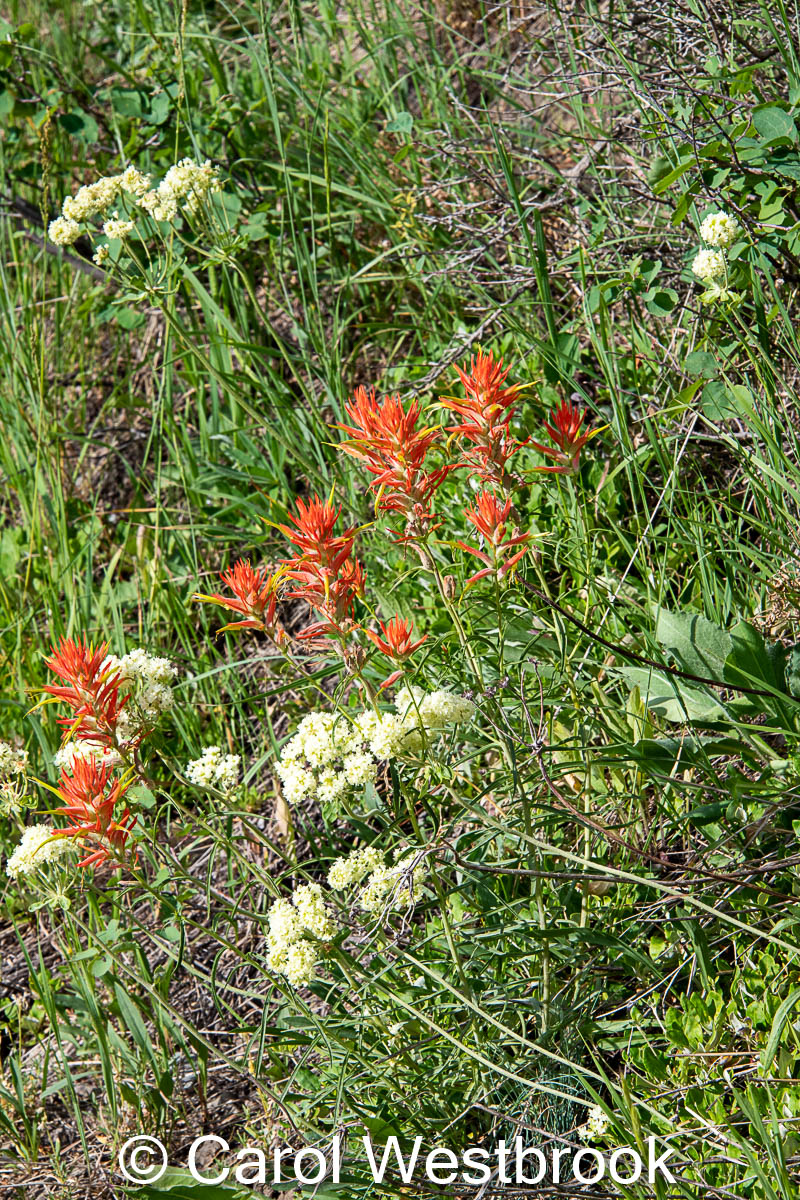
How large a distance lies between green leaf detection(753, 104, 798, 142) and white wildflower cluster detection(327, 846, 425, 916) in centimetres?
153

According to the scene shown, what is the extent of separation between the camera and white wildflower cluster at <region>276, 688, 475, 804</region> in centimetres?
141

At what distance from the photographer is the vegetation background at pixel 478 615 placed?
1660 millimetres

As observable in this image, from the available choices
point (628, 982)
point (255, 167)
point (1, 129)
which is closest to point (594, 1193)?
point (628, 982)

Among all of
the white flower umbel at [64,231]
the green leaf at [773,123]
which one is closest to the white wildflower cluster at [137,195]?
the white flower umbel at [64,231]

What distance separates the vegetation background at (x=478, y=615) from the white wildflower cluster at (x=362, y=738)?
0.10 metres

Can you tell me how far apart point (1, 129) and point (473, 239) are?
2.02m

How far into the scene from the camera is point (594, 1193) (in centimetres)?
148

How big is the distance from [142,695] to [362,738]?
36 cm

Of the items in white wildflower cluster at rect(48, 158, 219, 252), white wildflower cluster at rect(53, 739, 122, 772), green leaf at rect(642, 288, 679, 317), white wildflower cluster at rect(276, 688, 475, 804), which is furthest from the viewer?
green leaf at rect(642, 288, 679, 317)

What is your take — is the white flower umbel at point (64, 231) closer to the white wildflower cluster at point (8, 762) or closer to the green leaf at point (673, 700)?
the white wildflower cluster at point (8, 762)

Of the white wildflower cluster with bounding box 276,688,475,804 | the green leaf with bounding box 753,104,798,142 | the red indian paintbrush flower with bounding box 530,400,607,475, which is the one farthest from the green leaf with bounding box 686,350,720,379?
the white wildflower cluster with bounding box 276,688,475,804

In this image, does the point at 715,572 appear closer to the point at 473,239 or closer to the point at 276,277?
the point at 473,239

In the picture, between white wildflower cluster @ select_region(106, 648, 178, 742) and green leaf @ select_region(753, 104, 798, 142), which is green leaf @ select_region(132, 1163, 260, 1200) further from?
Result: green leaf @ select_region(753, 104, 798, 142)

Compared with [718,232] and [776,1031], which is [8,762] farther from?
[718,232]
